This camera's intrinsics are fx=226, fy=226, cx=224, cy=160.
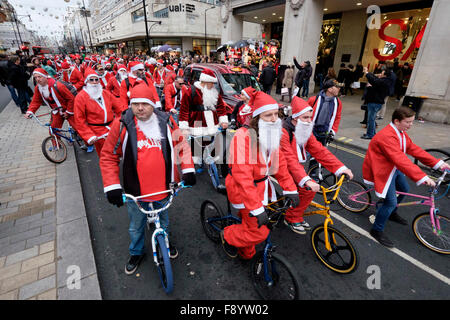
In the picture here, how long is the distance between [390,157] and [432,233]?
1495 millimetres

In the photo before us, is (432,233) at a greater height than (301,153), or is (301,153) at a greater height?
(301,153)

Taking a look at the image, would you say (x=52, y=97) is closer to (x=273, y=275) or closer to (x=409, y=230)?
(x=273, y=275)

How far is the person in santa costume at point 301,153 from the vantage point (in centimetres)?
295

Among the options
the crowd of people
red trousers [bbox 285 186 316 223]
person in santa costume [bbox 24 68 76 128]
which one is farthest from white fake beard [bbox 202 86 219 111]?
person in santa costume [bbox 24 68 76 128]

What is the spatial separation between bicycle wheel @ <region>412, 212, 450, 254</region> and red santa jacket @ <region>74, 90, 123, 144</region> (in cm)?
555

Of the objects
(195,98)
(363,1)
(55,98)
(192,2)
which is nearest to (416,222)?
(195,98)

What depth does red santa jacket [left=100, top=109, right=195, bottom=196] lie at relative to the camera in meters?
2.35

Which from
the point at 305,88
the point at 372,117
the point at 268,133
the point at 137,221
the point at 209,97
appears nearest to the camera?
the point at 268,133

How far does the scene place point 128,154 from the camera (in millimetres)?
2396

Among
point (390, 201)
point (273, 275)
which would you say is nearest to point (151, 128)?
point (273, 275)

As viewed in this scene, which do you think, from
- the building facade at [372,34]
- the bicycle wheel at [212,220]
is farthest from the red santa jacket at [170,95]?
the building facade at [372,34]

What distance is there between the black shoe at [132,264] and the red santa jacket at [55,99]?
4.60 meters
